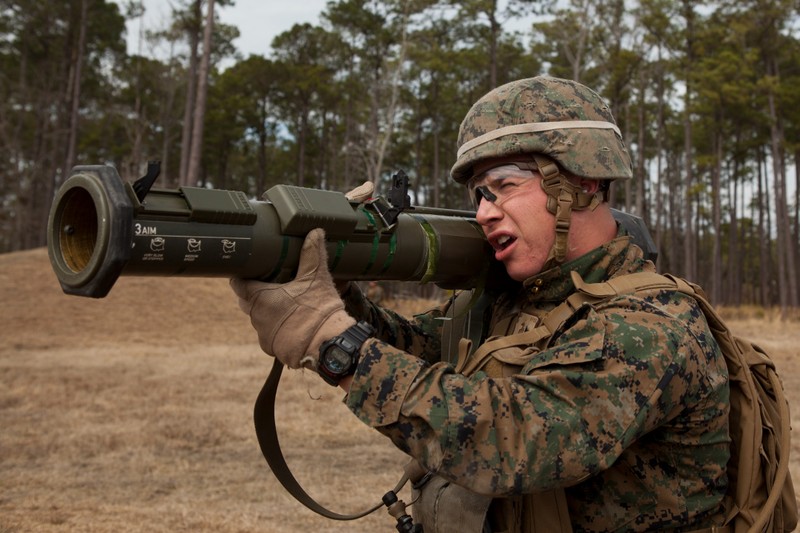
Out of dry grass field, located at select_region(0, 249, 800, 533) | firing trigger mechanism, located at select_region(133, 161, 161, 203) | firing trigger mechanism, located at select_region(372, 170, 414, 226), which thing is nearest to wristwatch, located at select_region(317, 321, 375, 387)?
dry grass field, located at select_region(0, 249, 800, 533)

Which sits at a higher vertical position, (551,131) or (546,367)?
(551,131)

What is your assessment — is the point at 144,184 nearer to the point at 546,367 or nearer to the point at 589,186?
the point at 546,367

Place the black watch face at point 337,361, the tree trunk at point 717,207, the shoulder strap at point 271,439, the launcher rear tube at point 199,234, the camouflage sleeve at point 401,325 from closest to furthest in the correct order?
1. the launcher rear tube at point 199,234
2. the black watch face at point 337,361
3. the shoulder strap at point 271,439
4. the camouflage sleeve at point 401,325
5. the tree trunk at point 717,207

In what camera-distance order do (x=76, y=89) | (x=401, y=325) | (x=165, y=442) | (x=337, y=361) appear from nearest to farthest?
(x=337, y=361) < (x=401, y=325) < (x=165, y=442) < (x=76, y=89)

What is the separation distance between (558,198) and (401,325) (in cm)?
97

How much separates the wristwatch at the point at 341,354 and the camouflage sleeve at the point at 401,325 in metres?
0.79

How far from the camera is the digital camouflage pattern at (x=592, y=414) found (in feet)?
5.49

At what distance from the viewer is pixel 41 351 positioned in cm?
1377

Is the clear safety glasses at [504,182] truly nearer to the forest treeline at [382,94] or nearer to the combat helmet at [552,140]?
the combat helmet at [552,140]

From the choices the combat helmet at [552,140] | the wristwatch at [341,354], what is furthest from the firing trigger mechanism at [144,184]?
the combat helmet at [552,140]

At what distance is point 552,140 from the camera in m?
2.20

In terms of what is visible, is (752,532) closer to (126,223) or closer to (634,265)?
(634,265)

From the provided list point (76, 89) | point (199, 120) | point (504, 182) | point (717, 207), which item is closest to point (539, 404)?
point (504, 182)

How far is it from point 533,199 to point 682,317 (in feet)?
1.85
